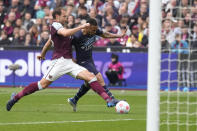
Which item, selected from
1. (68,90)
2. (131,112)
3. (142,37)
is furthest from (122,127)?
(142,37)

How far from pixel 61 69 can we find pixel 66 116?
3.33 feet

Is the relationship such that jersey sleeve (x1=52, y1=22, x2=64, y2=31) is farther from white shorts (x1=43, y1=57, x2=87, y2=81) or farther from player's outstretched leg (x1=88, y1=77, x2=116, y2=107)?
player's outstretched leg (x1=88, y1=77, x2=116, y2=107)

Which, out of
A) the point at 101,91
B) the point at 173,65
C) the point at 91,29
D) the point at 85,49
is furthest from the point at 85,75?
the point at 173,65

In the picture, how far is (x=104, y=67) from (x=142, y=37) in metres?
1.68

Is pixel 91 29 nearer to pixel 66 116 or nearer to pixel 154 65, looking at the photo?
pixel 66 116

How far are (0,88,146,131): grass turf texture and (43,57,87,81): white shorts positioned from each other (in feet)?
2.51

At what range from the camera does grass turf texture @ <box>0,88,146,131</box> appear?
434 inches

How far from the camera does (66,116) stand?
41.6 feet

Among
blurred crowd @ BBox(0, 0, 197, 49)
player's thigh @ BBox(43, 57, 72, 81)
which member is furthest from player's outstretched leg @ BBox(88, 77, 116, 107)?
blurred crowd @ BBox(0, 0, 197, 49)

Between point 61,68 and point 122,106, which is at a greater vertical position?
point 61,68

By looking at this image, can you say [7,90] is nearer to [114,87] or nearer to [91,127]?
[114,87]

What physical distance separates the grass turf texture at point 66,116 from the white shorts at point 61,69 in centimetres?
76

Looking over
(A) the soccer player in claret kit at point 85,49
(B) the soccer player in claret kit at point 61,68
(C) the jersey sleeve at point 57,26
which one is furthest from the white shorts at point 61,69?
(A) the soccer player in claret kit at point 85,49

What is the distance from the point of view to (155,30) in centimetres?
771
